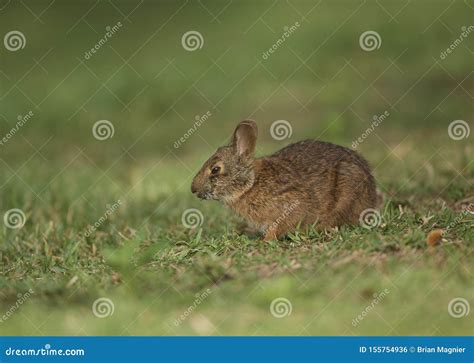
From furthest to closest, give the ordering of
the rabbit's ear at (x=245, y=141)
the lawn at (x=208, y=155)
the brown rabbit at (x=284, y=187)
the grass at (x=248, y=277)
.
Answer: the rabbit's ear at (x=245, y=141) < the brown rabbit at (x=284, y=187) < the lawn at (x=208, y=155) < the grass at (x=248, y=277)

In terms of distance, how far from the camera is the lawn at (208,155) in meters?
6.42

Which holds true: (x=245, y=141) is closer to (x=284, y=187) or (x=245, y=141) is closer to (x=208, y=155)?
(x=284, y=187)

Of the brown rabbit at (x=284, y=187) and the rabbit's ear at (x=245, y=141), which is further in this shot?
the rabbit's ear at (x=245, y=141)

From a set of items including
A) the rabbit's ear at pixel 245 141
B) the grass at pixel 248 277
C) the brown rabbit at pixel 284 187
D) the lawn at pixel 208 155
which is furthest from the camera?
the rabbit's ear at pixel 245 141

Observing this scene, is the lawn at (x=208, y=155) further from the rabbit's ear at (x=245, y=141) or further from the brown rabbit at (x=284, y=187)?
the rabbit's ear at (x=245, y=141)

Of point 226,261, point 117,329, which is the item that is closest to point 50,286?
point 117,329

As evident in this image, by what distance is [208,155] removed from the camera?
445 inches

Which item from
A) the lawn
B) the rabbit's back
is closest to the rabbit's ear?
the rabbit's back

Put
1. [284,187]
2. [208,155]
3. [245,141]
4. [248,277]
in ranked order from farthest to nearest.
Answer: [208,155] → [245,141] → [284,187] → [248,277]

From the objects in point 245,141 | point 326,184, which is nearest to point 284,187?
point 326,184

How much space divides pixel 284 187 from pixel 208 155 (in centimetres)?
364

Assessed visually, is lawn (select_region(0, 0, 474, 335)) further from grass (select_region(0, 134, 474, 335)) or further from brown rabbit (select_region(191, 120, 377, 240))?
brown rabbit (select_region(191, 120, 377, 240))

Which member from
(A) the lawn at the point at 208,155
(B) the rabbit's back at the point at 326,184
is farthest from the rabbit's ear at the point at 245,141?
(A) the lawn at the point at 208,155

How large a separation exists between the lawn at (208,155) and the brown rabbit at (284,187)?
8.9 inches
